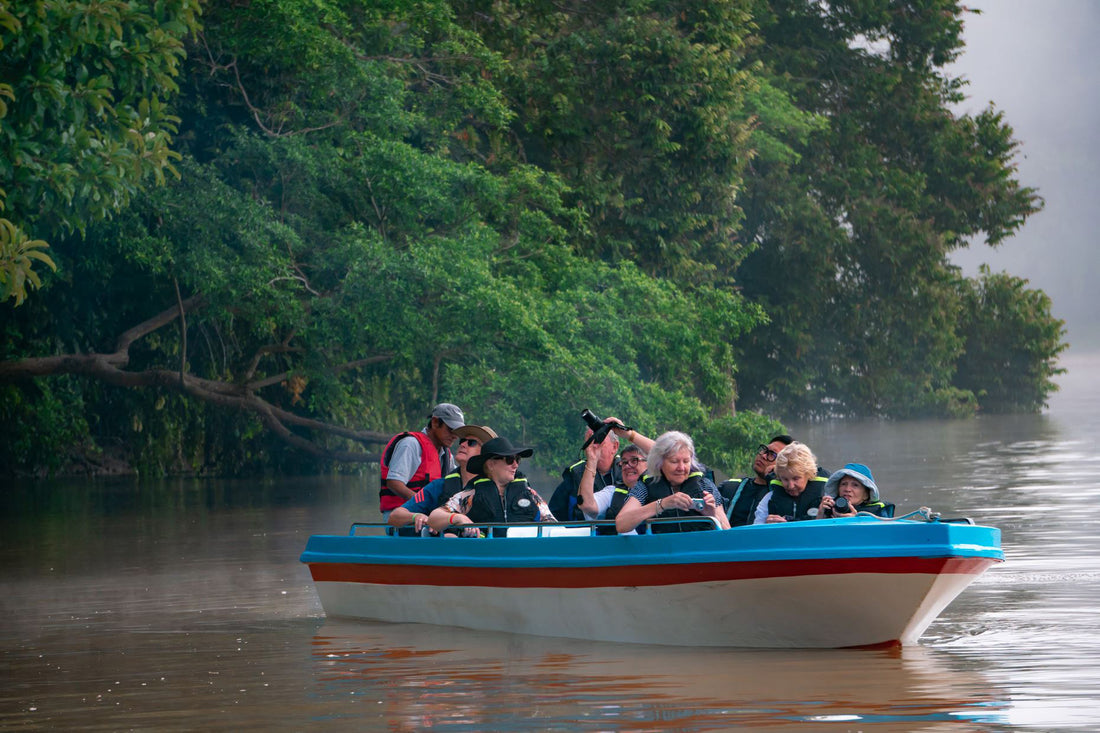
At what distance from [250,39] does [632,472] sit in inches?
629

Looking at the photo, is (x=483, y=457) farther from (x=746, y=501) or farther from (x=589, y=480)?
(x=746, y=501)

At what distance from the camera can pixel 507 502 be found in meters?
10.6

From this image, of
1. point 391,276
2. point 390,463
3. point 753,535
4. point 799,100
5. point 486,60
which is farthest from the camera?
point 799,100

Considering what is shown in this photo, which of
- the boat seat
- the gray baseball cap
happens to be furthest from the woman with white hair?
the gray baseball cap

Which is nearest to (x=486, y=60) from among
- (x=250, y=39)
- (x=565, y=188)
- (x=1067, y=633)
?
(x=565, y=188)

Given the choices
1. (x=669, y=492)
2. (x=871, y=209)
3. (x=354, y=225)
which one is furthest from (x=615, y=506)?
(x=871, y=209)

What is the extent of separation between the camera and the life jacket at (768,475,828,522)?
9914mm

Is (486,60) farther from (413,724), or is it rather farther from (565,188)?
(413,724)

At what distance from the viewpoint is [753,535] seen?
9.32m

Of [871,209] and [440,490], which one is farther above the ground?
[871,209]

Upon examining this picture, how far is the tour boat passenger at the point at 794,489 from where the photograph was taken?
32.5 feet

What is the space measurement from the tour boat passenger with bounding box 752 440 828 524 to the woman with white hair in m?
0.36

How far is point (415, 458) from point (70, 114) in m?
8.16

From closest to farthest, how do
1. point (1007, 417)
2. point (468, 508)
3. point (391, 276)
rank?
1. point (468, 508)
2. point (391, 276)
3. point (1007, 417)
